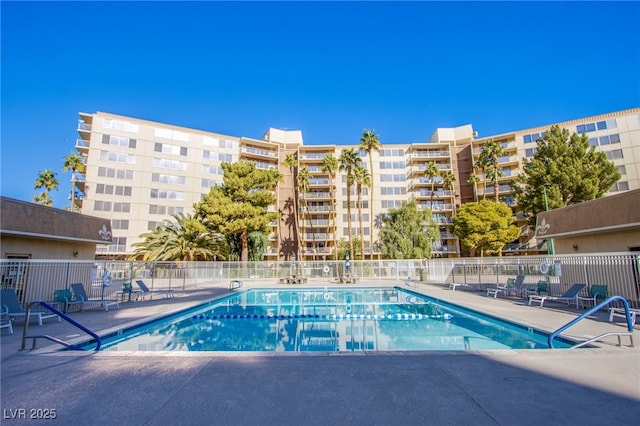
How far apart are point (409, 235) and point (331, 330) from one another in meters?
32.6

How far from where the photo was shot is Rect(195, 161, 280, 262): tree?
108ft

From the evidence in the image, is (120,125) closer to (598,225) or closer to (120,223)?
(120,223)

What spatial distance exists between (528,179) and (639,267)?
32.5m

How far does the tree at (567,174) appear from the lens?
115 feet

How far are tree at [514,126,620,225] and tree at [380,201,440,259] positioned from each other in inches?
486

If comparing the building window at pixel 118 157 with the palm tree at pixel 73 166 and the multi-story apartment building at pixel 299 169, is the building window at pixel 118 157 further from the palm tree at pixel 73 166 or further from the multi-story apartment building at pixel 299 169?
the palm tree at pixel 73 166

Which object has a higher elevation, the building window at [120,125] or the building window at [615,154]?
the building window at [120,125]

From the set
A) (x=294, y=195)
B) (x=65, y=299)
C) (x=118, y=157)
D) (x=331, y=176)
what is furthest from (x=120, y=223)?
(x=65, y=299)

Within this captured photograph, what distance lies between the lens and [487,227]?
138 ft

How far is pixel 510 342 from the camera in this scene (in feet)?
29.5

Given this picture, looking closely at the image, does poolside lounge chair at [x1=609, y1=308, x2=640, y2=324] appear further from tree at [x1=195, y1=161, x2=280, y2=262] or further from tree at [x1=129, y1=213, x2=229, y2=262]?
tree at [x1=129, y1=213, x2=229, y2=262]

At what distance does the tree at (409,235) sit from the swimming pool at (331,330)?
23.4 m

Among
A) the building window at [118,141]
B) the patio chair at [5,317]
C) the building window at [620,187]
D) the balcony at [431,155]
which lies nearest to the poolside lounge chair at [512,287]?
the patio chair at [5,317]

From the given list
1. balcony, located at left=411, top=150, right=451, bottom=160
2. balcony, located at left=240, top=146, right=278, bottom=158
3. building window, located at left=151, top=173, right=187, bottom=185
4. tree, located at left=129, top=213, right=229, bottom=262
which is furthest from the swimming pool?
balcony, located at left=411, top=150, right=451, bottom=160
